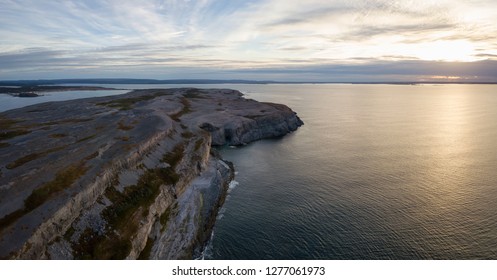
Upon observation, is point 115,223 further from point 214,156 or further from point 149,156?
point 214,156

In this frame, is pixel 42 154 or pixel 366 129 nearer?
pixel 42 154

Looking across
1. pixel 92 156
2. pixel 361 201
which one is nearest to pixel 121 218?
pixel 92 156

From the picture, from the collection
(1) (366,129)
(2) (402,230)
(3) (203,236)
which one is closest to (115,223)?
(3) (203,236)

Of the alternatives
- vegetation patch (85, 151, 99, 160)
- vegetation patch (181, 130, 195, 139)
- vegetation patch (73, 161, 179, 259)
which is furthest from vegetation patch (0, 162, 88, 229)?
vegetation patch (181, 130, 195, 139)

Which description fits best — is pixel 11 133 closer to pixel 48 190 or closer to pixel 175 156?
pixel 175 156

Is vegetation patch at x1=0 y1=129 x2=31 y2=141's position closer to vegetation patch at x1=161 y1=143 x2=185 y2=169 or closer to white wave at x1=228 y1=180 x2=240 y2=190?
vegetation patch at x1=161 y1=143 x2=185 y2=169

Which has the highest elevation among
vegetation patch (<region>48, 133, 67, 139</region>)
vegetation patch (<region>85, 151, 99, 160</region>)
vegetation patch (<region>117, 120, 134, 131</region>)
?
vegetation patch (<region>85, 151, 99, 160</region>)
